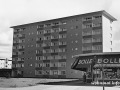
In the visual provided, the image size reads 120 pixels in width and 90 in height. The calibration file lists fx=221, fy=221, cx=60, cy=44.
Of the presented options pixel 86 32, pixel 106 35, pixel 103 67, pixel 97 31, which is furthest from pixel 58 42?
pixel 103 67

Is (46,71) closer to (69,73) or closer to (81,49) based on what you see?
(69,73)

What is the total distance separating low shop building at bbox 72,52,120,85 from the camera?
37.5m

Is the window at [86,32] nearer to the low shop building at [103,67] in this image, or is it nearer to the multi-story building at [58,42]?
the multi-story building at [58,42]

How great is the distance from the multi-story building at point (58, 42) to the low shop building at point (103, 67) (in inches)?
1237

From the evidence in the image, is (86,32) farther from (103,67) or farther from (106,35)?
(103,67)

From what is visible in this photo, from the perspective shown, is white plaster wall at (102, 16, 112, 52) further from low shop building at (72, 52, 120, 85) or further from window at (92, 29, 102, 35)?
low shop building at (72, 52, 120, 85)

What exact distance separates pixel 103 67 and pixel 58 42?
46399 millimetres

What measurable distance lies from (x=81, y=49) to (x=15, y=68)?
32931 mm

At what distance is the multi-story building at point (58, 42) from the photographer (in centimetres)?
7356

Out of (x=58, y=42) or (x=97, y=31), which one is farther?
(x=58, y=42)

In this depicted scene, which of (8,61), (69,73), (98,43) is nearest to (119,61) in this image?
(98,43)

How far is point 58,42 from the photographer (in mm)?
82938

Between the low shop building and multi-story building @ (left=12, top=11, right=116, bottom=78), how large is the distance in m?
31.4

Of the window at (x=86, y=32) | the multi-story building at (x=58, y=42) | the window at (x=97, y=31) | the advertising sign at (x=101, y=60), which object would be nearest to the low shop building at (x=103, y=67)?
the advertising sign at (x=101, y=60)
